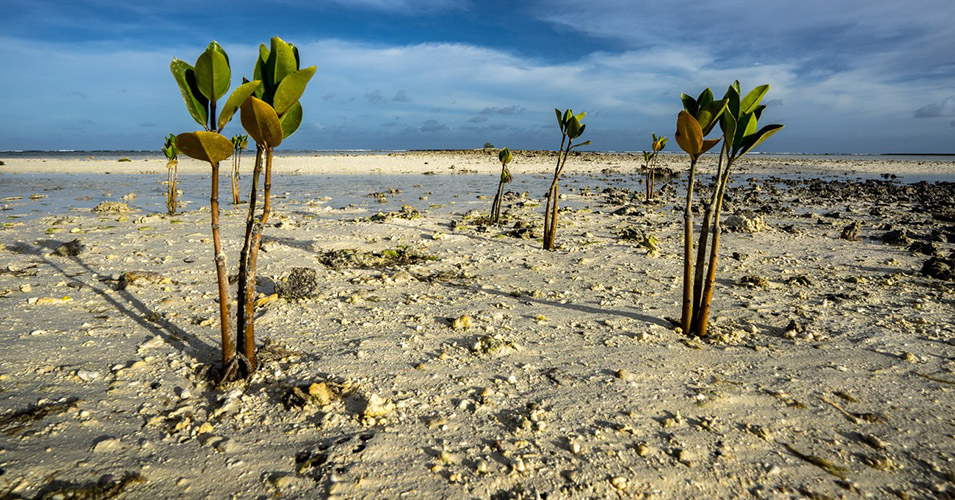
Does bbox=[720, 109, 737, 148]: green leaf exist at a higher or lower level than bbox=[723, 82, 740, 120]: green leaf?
lower

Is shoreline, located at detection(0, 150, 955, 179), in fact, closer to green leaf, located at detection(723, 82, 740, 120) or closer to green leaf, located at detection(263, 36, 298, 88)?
green leaf, located at detection(723, 82, 740, 120)

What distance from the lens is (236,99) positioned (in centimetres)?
290

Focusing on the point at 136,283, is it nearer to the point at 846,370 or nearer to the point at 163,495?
the point at 163,495

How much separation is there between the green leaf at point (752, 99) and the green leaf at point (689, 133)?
396mm

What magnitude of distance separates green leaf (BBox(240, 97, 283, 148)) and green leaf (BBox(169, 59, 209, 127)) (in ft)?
0.99

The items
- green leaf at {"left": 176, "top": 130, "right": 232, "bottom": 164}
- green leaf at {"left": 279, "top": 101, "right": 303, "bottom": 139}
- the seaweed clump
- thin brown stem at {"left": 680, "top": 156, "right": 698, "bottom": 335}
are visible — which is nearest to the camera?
green leaf at {"left": 176, "top": 130, "right": 232, "bottom": 164}

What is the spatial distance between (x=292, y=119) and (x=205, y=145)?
0.62m

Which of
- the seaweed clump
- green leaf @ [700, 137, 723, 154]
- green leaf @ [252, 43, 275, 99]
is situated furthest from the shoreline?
green leaf @ [252, 43, 275, 99]

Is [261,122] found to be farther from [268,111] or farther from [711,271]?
[711,271]

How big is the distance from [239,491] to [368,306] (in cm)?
278

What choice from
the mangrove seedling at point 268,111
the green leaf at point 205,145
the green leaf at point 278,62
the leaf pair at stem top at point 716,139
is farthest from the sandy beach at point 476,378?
the green leaf at point 278,62

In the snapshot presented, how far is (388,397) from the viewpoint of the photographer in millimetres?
3344

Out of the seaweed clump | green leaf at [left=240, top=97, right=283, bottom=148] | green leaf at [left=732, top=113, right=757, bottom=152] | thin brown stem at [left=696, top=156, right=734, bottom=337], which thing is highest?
green leaf at [left=732, top=113, right=757, bottom=152]

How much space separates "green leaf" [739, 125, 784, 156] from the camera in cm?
362
